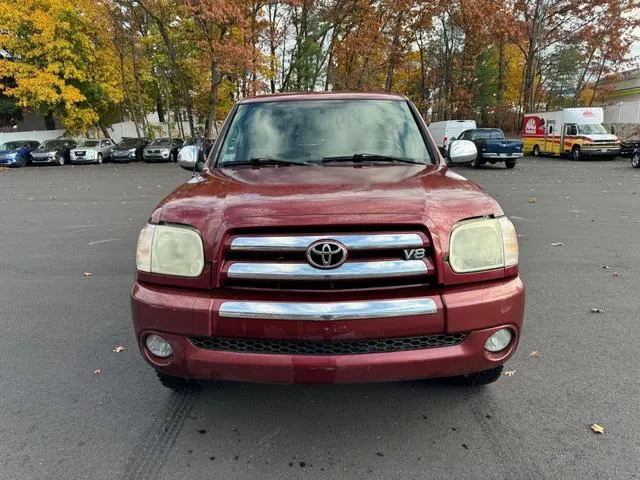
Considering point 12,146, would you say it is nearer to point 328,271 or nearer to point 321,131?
point 321,131

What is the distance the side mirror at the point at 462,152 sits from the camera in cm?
Result: 414

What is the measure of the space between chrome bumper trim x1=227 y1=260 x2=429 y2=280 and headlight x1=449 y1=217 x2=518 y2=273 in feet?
0.66

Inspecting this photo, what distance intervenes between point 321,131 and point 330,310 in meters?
1.87

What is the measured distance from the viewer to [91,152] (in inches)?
1100

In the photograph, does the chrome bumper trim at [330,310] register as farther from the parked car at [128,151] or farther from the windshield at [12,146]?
the windshield at [12,146]

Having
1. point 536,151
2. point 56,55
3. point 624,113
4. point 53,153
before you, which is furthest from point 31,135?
point 624,113

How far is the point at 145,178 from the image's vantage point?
730 inches

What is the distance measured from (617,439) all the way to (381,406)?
1264 mm

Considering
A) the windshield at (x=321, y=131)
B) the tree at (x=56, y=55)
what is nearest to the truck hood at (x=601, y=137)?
the windshield at (x=321, y=131)

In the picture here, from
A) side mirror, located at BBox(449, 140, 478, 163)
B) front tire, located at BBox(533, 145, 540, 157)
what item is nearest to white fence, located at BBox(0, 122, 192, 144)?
front tire, located at BBox(533, 145, 540, 157)

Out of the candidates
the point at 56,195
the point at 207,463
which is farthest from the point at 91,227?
the point at 207,463

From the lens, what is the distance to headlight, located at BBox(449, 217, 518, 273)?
2.35 metres

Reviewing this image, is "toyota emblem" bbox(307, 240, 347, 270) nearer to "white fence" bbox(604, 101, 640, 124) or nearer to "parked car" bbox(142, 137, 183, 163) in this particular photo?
"parked car" bbox(142, 137, 183, 163)

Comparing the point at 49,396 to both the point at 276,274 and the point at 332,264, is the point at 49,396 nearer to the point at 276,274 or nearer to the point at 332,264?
the point at 276,274
